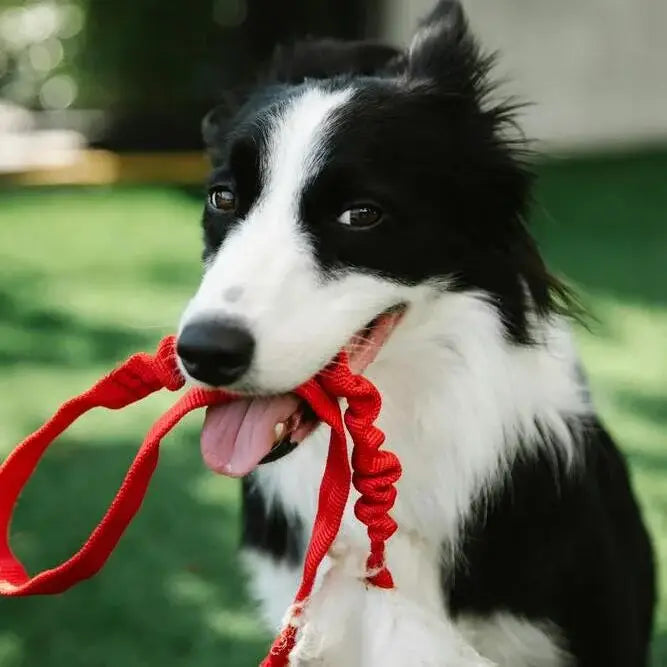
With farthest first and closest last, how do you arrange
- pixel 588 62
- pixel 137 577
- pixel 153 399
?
pixel 588 62 < pixel 153 399 < pixel 137 577

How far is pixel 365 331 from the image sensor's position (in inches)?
75.7

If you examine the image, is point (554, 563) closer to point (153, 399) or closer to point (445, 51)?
point (445, 51)

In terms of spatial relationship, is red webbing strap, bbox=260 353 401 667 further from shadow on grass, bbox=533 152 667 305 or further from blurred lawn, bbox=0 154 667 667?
shadow on grass, bbox=533 152 667 305

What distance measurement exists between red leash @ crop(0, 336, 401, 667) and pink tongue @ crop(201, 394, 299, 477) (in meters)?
0.03

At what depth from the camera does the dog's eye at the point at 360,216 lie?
1918 mm

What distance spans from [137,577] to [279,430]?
1.49m

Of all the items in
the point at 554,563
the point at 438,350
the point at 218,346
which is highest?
the point at 218,346

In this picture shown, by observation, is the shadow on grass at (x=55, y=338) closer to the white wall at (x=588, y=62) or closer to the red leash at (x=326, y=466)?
the red leash at (x=326, y=466)

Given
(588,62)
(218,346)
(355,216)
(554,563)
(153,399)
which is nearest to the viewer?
(218,346)

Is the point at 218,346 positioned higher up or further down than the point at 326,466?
higher up

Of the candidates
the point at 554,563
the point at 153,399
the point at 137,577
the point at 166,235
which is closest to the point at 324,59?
the point at 554,563

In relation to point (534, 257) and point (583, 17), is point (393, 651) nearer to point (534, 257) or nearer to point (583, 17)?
point (534, 257)

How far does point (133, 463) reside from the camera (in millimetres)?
1839

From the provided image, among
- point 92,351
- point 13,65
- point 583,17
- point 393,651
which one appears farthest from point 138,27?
point 393,651
